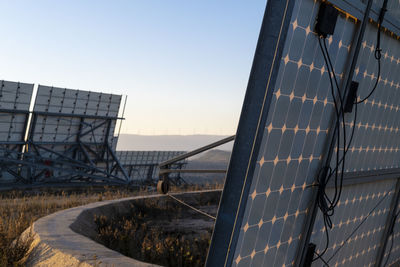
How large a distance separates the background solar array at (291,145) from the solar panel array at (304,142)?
0.04 ft

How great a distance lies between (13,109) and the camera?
19.7 meters

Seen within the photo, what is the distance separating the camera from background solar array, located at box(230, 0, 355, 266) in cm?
443

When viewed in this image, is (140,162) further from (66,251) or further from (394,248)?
(66,251)

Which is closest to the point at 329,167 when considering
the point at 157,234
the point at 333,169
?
the point at 333,169

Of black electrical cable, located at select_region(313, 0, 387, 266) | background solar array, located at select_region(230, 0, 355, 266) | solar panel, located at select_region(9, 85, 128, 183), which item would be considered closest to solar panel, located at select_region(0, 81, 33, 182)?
solar panel, located at select_region(9, 85, 128, 183)

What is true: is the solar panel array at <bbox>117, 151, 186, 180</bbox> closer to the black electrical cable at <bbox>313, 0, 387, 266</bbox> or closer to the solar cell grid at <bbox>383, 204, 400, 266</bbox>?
the solar cell grid at <bbox>383, 204, 400, 266</bbox>

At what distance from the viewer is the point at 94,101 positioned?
23.3 meters

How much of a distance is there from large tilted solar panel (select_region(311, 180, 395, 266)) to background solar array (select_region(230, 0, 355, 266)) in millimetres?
819

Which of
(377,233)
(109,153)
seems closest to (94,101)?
(109,153)

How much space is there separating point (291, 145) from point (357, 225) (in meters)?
3.07

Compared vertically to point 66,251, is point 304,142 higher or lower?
higher

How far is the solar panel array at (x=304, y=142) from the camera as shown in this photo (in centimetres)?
431

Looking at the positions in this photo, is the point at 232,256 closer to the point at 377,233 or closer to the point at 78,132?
the point at 377,233

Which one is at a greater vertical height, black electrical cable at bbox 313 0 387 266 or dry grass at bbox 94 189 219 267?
black electrical cable at bbox 313 0 387 266
